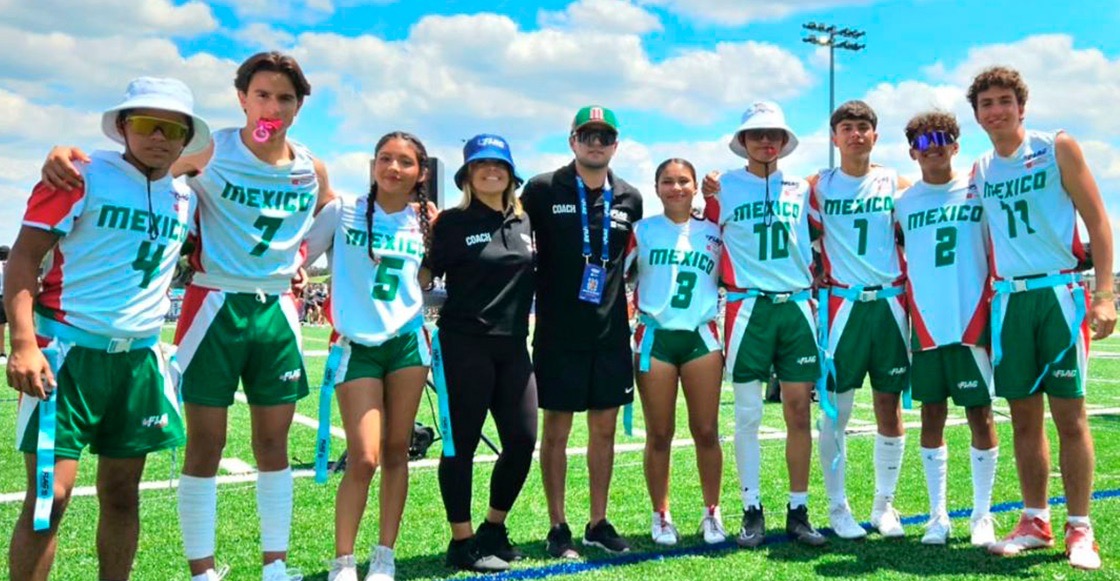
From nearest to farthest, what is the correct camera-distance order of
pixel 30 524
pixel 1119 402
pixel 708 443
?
pixel 30 524, pixel 708 443, pixel 1119 402

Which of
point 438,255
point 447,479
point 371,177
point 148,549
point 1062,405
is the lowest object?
point 148,549

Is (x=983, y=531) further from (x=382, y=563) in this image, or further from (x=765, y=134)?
(x=382, y=563)

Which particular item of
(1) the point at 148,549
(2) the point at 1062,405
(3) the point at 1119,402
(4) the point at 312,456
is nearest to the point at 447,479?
(1) the point at 148,549

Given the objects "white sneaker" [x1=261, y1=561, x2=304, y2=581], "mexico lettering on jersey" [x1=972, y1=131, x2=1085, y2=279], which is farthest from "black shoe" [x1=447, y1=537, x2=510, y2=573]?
"mexico lettering on jersey" [x1=972, y1=131, x2=1085, y2=279]

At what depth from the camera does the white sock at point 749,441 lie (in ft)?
16.7

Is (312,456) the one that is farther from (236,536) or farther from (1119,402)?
(1119,402)

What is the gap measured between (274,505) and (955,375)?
11.3 ft

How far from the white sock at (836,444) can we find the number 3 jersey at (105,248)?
3.45 metres

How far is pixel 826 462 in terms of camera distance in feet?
17.3

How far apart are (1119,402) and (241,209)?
11773 millimetres

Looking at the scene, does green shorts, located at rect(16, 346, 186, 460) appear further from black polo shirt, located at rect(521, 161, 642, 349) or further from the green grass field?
black polo shirt, located at rect(521, 161, 642, 349)

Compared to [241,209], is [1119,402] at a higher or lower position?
lower

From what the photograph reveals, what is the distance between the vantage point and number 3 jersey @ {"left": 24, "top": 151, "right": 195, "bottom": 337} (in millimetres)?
3361

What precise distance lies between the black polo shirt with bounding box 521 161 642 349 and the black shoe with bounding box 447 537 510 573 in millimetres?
1069
